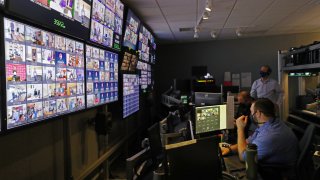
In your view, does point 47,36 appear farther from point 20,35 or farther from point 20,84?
point 20,84

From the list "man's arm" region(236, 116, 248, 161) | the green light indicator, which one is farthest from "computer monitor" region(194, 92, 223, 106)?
the green light indicator

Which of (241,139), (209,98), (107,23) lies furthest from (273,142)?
(107,23)

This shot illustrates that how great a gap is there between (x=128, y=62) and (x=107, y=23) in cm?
105

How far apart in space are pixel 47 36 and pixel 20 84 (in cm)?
49

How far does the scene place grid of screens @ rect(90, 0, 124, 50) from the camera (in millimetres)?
2848

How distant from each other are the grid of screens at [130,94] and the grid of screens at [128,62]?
0.12 m

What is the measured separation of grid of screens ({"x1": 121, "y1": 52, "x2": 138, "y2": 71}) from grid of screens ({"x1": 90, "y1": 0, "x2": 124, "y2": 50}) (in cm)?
27

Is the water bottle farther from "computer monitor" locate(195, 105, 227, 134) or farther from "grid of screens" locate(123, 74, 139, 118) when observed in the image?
"grid of screens" locate(123, 74, 139, 118)

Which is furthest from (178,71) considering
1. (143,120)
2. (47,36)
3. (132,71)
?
(47,36)

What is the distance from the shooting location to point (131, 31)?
14.7ft

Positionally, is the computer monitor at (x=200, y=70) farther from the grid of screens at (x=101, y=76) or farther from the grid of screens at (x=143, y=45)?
the grid of screens at (x=101, y=76)

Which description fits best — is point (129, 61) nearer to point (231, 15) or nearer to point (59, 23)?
point (59, 23)

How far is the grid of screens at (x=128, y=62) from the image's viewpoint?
4.00 meters

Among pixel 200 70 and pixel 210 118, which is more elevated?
pixel 200 70
